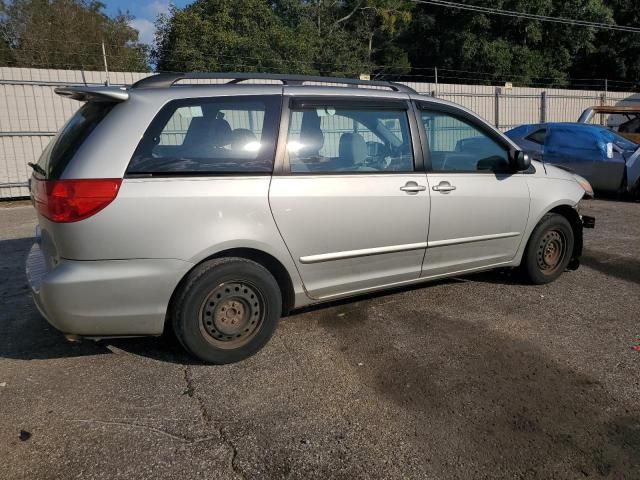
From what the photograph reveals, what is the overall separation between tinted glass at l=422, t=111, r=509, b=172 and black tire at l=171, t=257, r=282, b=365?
1.78 meters

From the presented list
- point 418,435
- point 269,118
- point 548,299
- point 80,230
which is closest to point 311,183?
point 269,118

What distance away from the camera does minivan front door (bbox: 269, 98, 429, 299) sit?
362cm

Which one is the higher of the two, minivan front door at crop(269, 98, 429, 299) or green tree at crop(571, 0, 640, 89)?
green tree at crop(571, 0, 640, 89)

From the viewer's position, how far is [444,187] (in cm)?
420

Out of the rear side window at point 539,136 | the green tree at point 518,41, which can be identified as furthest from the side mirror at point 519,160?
the green tree at point 518,41

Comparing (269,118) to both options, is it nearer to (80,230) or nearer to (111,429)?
(80,230)

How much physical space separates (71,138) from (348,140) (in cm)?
186

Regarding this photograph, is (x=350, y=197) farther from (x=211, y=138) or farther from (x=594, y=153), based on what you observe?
(x=594, y=153)

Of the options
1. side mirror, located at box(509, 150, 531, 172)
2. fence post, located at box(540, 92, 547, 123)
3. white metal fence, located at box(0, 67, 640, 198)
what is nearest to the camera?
side mirror, located at box(509, 150, 531, 172)

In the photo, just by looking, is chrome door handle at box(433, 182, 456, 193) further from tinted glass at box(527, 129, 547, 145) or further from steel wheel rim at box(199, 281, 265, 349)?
tinted glass at box(527, 129, 547, 145)

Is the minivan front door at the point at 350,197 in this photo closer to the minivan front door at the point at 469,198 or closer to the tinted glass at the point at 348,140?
the tinted glass at the point at 348,140

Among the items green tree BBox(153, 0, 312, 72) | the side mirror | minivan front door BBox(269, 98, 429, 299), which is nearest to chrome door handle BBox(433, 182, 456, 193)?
minivan front door BBox(269, 98, 429, 299)

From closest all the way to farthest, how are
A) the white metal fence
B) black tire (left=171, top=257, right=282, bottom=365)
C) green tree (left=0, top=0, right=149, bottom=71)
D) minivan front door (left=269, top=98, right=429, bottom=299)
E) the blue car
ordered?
black tire (left=171, top=257, right=282, bottom=365) → minivan front door (left=269, top=98, right=429, bottom=299) → the blue car → the white metal fence → green tree (left=0, top=0, right=149, bottom=71)

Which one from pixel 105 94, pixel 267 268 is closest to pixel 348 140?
pixel 267 268
